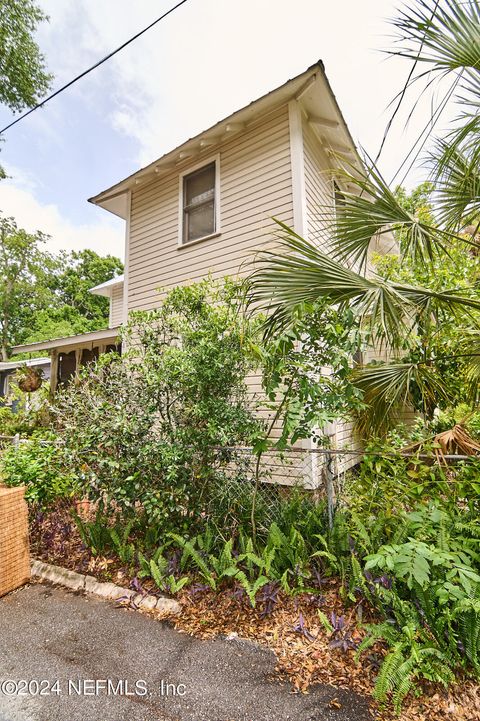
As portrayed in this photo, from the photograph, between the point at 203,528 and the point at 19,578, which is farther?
the point at 203,528

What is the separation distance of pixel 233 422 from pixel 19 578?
96.7 inches

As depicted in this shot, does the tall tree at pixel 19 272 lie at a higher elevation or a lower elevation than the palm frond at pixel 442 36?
higher

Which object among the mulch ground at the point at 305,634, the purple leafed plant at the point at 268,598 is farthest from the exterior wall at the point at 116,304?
the purple leafed plant at the point at 268,598

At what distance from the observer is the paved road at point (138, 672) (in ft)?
6.30

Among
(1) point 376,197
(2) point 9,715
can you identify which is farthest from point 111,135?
(2) point 9,715

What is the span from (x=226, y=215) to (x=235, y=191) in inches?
17.1

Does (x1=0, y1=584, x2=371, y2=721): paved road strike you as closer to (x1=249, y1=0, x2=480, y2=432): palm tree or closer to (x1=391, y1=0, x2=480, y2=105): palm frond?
(x1=249, y1=0, x2=480, y2=432): palm tree

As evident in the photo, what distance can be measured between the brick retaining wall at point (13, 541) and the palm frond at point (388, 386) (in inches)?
142

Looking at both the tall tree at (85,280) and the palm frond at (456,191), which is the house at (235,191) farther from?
the tall tree at (85,280)

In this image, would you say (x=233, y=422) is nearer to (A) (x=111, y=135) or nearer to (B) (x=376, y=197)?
(B) (x=376, y=197)

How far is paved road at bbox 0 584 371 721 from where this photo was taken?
1.92 m

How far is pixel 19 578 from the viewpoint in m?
3.28

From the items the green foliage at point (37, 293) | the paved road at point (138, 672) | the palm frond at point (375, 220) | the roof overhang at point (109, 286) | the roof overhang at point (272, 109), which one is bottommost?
the paved road at point (138, 672)

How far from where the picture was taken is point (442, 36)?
8.54ft
